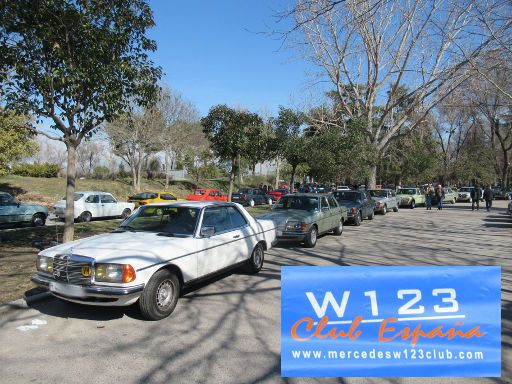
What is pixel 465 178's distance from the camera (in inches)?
2328

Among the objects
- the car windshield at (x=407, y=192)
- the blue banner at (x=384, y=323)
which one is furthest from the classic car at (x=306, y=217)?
the car windshield at (x=407, y=192)

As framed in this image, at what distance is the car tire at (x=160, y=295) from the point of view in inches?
202

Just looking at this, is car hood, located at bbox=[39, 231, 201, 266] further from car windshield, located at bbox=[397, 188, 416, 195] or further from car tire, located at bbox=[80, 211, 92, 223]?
car windshield, located at bbox=[397, 188, 416, 195]

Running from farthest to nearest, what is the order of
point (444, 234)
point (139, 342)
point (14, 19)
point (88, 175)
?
point (88, 175), point (444, 234), point (14, 19), point (139, 342)

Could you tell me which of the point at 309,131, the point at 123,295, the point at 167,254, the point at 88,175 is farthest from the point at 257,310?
the point at 88,175

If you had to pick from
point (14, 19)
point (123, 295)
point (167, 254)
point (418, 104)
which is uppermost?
point (418, 104)

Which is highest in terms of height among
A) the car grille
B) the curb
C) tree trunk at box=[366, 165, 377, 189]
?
tree trunk at box=[366, 165, 377, 189]

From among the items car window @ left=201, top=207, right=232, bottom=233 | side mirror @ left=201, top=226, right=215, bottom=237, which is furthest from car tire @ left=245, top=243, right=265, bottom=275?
side mirror @ left=201, top=226, right=215, bottom=237

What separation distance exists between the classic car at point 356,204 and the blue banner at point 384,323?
14415 millimetres

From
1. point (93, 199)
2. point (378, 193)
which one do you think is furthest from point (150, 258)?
point (378, 193)

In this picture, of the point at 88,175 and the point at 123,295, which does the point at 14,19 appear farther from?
the point at 88,175

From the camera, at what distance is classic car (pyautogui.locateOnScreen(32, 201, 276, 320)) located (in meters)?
4.98

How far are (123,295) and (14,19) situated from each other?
630 cm

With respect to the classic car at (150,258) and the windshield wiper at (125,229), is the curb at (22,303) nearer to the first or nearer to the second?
the classic car at (150,258)
